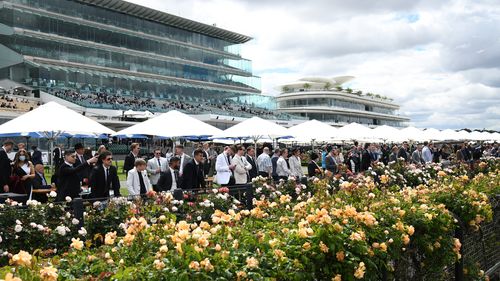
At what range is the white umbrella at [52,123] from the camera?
1297 cm

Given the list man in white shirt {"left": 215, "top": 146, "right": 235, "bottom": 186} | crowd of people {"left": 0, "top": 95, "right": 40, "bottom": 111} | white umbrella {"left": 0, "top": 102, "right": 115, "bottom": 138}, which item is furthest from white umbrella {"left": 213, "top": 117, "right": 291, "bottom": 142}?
crowd of people {"left": 0, "top": 95, "right": 40, "bottom": 111}

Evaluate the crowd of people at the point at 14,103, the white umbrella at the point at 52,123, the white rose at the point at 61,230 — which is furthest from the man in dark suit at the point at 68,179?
the crowd of people at the point at 14,103

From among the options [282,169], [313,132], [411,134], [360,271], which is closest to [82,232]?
[360,271]

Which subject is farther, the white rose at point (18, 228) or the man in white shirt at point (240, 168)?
the man in white shirt at point (240, 168)

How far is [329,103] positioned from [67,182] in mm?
100384

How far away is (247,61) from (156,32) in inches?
808

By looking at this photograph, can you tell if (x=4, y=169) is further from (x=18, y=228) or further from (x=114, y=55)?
(x=114, y=55)

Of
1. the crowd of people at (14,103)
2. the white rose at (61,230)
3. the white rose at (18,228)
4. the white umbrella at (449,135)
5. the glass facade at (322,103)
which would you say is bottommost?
the white rose at (61,230)

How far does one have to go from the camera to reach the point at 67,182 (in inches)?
384

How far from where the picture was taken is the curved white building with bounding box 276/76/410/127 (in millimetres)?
105188

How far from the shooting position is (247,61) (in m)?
92.6

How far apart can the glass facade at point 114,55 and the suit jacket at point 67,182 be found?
5203 centimetres

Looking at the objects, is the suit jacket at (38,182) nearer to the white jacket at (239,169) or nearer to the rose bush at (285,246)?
the white jacket at (239,169)

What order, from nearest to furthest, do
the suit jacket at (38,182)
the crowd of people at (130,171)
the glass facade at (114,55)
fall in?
the crowd of people at (130,171), the suit jacket at (38,182), the glass facade at (114,55)
